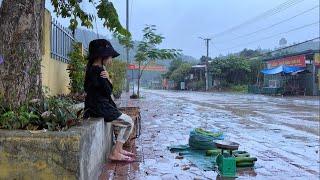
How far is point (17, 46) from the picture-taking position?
5309 millimetres

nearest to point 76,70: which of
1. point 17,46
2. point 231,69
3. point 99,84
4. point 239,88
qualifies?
point 99,84

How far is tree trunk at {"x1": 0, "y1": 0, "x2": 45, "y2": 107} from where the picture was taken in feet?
17.3

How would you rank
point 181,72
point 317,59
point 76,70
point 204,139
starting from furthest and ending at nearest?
point 181,72 → point 317,59 → point 76,70 → point 204,139

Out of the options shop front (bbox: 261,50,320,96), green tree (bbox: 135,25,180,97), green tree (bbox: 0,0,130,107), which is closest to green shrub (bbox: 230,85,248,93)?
shop front (bbox: 261,50,320,96)

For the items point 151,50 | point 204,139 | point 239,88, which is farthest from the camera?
point 239,88

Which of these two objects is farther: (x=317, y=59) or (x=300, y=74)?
(x=300, y=74)

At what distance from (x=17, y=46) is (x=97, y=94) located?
48.0 inches

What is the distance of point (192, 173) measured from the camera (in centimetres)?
629

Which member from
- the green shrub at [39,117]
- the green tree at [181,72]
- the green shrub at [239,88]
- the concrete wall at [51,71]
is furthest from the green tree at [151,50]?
the green tree at [181,72]

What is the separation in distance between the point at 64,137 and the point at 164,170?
248 cm

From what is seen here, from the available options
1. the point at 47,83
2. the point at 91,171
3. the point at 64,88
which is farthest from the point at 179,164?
the point at 64,88

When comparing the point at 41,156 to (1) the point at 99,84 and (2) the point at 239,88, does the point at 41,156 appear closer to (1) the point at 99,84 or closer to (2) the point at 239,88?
(1) the point at 99,84

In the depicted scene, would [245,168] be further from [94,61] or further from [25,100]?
[25,100]

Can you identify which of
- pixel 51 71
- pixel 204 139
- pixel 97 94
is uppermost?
pixel 51 71
